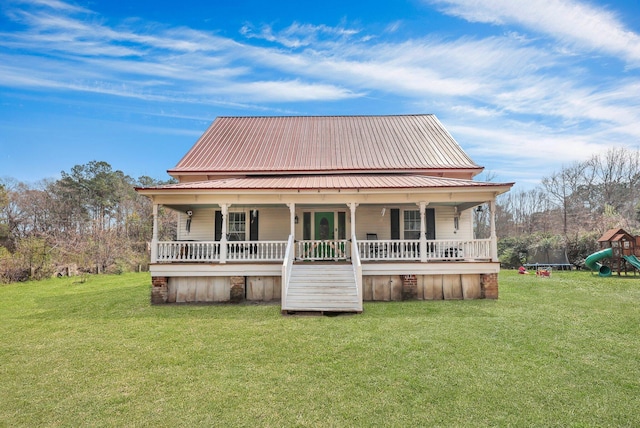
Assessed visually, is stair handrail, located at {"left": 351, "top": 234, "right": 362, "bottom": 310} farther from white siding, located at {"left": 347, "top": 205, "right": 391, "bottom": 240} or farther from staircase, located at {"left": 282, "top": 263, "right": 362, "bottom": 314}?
white siding, located at {"left": 347, "top": 205, "right": 391, "bottom": 240}

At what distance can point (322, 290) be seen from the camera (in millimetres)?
9500

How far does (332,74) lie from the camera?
1698 centimetres

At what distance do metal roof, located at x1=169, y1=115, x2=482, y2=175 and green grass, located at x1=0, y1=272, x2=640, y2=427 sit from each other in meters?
6.92

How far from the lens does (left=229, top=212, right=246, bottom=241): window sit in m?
13.7

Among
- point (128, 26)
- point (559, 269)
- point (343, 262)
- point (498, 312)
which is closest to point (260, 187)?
point (343, 262)

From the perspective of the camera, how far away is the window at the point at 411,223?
13.5 meters

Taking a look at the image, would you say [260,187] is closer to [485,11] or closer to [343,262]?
[343,262]

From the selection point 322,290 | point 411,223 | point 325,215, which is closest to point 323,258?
point 322,290

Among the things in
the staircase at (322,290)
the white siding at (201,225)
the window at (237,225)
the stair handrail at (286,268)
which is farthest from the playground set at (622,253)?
the white siding at (201,225)

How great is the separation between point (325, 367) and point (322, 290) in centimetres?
418

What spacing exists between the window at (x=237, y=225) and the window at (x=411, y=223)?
6592 mm

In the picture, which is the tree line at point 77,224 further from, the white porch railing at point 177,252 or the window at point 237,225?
the window at point 237,225

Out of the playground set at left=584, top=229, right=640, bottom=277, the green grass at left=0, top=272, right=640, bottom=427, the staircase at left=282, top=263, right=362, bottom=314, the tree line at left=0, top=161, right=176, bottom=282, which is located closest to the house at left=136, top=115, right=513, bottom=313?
the staircase at left=282, top=263, right=362, bottom=314

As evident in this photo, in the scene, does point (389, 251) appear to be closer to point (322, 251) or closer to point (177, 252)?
point (322, 251)
